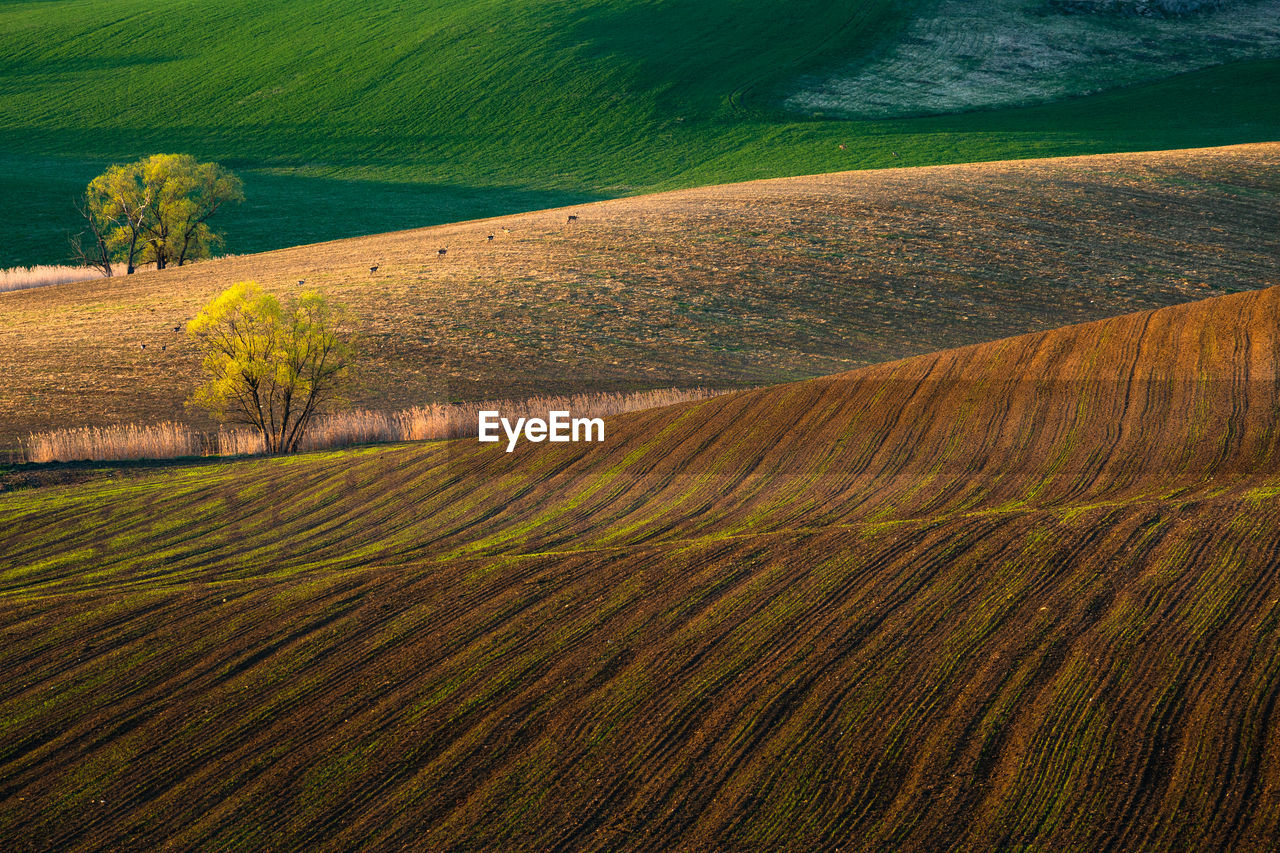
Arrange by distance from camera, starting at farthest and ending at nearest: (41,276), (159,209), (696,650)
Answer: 1. (159,209)
2. (41,276)
3. (696,650)

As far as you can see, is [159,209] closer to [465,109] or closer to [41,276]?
[41,276]

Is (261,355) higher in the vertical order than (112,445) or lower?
higher

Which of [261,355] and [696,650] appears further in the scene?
[261,355]

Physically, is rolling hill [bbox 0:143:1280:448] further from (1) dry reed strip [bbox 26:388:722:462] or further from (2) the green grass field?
(2) the green grass field

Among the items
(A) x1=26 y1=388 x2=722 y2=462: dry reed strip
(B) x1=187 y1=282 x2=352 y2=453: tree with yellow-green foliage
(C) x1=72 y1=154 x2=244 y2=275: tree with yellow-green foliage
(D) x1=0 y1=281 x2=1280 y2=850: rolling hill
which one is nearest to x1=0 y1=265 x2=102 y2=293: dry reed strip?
(C) x1=72 y1=154 x2=244 y2=275: tree with yellow-green foliage

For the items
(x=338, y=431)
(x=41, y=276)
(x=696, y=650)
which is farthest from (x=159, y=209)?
(x=696, y=650)

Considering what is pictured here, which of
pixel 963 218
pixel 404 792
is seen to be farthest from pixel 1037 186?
pixel 404 792

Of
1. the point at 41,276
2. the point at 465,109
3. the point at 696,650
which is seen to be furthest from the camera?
the point at 465,109

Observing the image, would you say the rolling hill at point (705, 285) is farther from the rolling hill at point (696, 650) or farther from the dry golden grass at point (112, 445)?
the rolling hill at point (696, 650)
